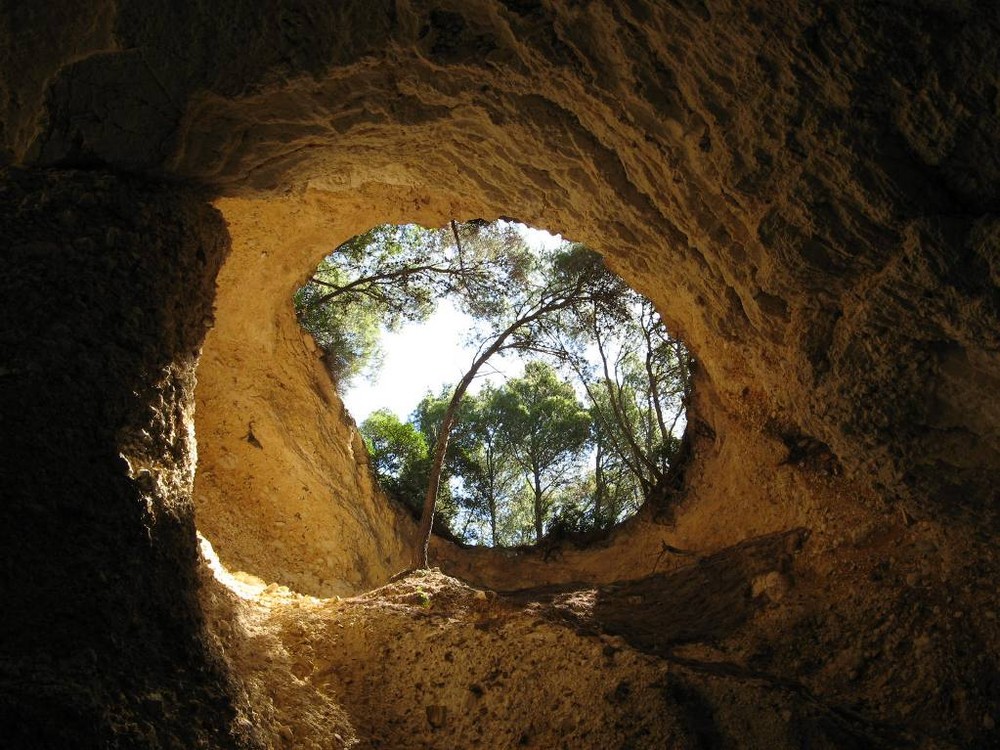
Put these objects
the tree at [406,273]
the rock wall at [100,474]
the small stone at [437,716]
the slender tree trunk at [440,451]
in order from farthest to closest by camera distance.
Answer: the tree at [406,273], the slender tree trunk at [440,451], the small stone at [437,716], the rock wall at [100,474]

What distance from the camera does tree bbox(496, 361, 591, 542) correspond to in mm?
15523

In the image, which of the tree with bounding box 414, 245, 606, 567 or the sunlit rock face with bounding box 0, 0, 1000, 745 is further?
the tree with bounding box 414, 245, 606, 567

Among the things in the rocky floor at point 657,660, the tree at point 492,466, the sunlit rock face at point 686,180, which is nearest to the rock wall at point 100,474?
the sunlit rock face at point 686,180

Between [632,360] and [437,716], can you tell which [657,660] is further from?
[632,360]

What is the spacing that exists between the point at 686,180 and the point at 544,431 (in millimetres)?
12586

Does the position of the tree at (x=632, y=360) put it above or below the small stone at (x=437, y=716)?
above

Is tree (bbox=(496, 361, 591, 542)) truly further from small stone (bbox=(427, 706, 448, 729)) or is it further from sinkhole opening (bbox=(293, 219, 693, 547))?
small stone (bbox=(427, 706, 448, 729))

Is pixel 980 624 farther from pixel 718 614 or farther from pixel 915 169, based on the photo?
pixel 915 169

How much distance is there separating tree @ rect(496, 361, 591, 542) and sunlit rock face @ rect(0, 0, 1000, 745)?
34.2 feet

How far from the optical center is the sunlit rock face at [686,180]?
261 cm

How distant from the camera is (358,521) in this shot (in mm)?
8422

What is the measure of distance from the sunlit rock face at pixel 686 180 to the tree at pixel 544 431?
411 inches

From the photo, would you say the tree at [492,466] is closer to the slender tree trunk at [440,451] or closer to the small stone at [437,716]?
the slender tree trunk at [440,451]

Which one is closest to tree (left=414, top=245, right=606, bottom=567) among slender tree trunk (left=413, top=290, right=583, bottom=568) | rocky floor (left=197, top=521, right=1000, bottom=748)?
slender tree trunk (left=413, top=290, right=583, bottom=568)
